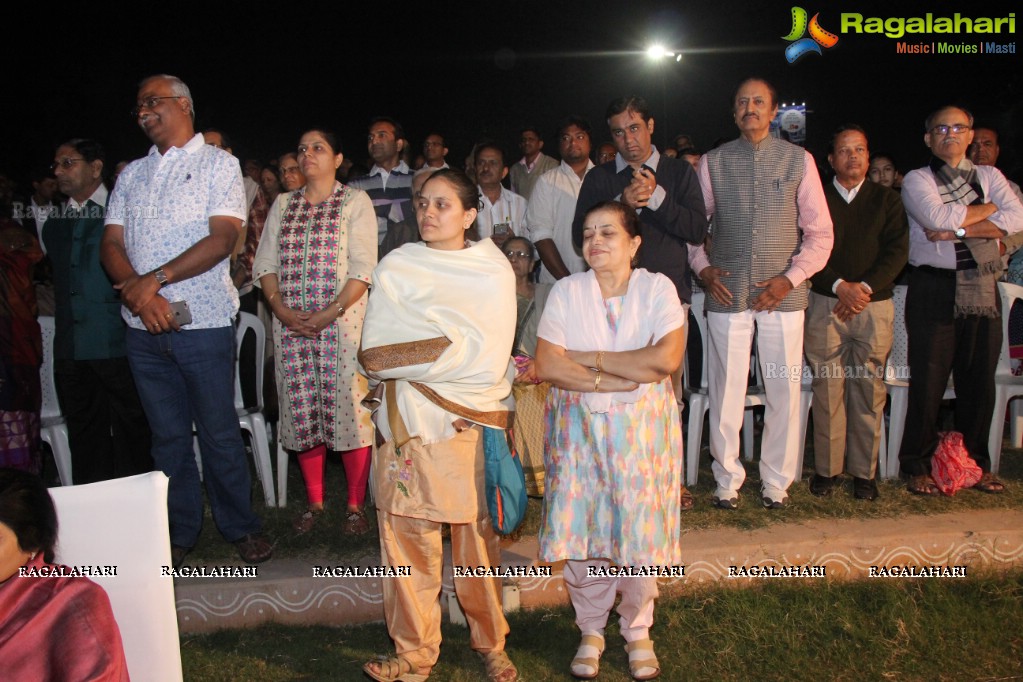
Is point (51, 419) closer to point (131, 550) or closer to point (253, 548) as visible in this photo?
point (253, 548)

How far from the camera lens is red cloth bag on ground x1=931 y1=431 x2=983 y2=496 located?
13.8ft

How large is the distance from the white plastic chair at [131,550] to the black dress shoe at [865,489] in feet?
10.9

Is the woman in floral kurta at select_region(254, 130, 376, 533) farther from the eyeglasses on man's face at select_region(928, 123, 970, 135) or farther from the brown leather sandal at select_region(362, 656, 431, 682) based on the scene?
the eyeglasses on man's face at select_region(928, 123, 970, 135)

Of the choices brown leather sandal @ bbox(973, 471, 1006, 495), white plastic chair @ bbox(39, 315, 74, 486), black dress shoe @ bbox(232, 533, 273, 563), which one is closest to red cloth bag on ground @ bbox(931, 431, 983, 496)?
brown leather sandal @ bbox(973, 471, 1006, 495)

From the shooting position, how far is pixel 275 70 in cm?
948

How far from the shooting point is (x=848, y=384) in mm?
4270

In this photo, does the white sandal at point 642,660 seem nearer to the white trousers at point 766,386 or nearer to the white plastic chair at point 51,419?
the white trousers at point 766,386

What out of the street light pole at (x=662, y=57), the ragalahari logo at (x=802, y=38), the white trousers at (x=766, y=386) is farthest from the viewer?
the street light pole at (x=662, y=57)

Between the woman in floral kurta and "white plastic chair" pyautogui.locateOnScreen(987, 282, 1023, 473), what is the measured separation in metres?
3.33

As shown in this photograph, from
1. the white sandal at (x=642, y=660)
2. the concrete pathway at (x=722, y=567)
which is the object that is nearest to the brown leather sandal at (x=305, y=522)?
the concrete pathway at (x=722, y=567)

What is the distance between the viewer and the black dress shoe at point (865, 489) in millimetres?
4145

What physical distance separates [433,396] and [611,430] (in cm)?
61

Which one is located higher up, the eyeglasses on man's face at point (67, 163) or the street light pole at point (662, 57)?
the street light pole at point (662, 57)

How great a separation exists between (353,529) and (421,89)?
24.1ft
